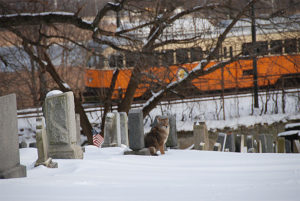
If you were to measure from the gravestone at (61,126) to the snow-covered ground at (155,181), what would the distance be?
0.47 metres

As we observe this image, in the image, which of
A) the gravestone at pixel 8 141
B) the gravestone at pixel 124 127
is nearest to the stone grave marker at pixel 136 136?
the gravestone at pixel 124 127

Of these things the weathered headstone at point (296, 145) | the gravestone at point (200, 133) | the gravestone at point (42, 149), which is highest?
the gravestone at point (42, 149)

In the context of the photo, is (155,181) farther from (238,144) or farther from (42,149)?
(238,144)

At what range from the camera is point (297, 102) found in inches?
711

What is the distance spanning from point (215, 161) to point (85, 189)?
305 centimetres

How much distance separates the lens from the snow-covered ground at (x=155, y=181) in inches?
165

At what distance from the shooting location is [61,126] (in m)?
6.34

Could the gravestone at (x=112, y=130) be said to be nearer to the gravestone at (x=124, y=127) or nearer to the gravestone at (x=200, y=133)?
the gravestone at (x=124, y=127)

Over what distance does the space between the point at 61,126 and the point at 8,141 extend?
52.5 inches

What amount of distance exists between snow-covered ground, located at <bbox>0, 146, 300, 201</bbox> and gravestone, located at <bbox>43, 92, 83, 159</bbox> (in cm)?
47

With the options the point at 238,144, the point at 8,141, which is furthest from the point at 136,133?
the point at 238,144

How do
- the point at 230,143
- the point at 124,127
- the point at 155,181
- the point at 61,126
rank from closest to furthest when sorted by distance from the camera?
the point at 155,181, the point at 61,126, the point at 124,127, the point at 230,143

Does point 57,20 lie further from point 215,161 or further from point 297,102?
point 297,102

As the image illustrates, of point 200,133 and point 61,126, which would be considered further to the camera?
point 200,133
